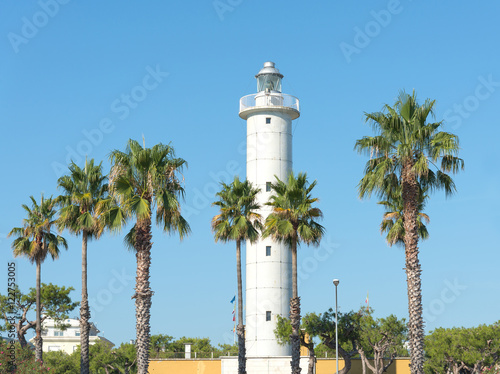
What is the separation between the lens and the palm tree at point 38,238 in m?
46.3

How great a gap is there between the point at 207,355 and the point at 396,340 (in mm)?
16914

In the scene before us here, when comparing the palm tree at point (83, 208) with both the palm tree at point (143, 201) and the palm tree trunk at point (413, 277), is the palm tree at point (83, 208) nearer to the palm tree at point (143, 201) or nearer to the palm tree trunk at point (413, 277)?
Answer: the palm tree at point (143, 201)

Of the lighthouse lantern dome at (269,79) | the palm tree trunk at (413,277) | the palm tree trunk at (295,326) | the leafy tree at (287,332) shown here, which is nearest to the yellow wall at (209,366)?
the leafy tree at (287,332)

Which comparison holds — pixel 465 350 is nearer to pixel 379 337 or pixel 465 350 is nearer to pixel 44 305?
pixel 379 337

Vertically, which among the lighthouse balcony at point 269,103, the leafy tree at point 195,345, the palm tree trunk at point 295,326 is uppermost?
the lighthouse balcony at point 269,103

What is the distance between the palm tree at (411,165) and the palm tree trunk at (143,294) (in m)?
10.2

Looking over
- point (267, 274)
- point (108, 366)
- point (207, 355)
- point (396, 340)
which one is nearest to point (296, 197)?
point (267, 274)

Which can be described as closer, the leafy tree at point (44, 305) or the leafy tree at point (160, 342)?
the leafy tree at point (44, 305)

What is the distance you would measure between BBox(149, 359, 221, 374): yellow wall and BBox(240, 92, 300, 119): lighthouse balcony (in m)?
21.8

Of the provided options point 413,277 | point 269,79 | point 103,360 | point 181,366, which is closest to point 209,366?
point 181,366

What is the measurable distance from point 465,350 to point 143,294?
32.0 m

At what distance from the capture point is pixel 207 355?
65062mm

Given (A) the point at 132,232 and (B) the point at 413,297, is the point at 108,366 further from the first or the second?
(B) the point at 413,297

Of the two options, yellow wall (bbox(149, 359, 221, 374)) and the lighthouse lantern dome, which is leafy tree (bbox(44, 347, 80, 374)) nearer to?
yellow wall (bbox(149, 359, 221, 374))
